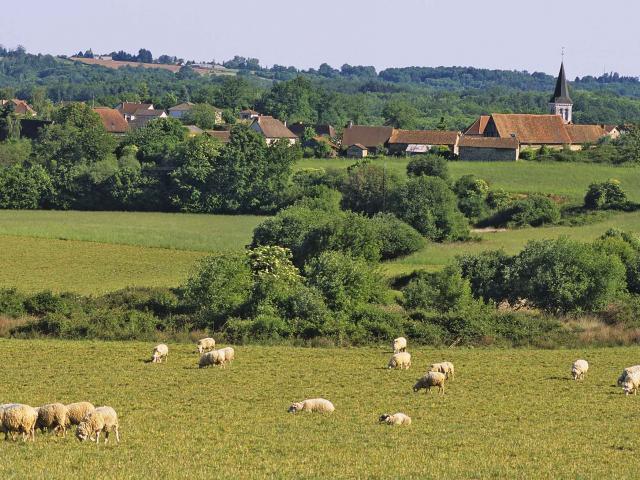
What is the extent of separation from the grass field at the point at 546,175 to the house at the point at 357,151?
41.6 ft

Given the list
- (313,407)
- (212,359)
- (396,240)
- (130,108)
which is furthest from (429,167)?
(130,108)

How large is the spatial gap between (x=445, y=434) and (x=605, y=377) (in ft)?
34.4

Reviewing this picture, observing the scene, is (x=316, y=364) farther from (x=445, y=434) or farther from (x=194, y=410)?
(x=445, y=434)

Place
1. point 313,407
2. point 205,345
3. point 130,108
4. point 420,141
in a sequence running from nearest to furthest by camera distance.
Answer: point 313,407, point 205,345, point 420,141, point 130,108

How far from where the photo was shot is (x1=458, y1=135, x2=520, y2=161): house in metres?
105

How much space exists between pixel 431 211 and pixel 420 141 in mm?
41516

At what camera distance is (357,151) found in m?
118

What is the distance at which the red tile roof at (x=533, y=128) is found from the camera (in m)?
111

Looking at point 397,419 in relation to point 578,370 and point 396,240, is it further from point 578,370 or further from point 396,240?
point 396,240

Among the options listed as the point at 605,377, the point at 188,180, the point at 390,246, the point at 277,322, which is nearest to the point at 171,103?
the point at 188,180

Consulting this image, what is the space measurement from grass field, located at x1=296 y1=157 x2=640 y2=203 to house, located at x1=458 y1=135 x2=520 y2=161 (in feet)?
12.6

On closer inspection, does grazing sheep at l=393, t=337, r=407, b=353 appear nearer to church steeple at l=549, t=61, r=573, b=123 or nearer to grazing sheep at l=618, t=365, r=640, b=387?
grazing sheep at l=618, t=365, r=640, b=387

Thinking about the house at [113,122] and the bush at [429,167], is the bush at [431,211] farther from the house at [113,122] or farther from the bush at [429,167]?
the house at [113,122]

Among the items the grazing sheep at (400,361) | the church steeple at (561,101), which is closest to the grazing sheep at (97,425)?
the grazing sheep at (400,361)
